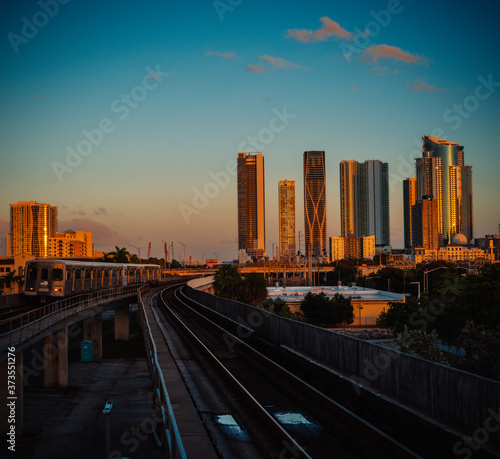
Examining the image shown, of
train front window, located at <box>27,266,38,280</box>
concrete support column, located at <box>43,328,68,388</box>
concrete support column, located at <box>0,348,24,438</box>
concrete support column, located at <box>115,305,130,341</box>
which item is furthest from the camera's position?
concrete support column, located at <box>115,305,130,341</box>

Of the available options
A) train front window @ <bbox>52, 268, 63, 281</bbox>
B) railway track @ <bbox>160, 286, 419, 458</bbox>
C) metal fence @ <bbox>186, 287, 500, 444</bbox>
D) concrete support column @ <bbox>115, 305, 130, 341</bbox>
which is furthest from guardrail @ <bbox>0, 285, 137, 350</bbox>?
concrete support column @ <bbox>115, 305, 130, 341</bbox>

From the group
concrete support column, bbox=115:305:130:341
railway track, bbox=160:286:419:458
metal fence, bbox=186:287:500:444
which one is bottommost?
concrete support column, bbox=115:305:130:341

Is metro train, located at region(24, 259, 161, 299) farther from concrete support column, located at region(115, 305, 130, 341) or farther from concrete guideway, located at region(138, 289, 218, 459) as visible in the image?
concrete support column, located at region(115, 305, 130, 341)

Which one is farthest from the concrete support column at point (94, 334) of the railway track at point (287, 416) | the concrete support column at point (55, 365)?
the railway track at point (287, 416)

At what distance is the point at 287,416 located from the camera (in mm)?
14484

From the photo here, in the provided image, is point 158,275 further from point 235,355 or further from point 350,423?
point 350,423

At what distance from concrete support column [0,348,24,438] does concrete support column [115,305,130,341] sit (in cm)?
4183

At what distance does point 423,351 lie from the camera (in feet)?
92.3

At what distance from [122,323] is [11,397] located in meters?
45.9

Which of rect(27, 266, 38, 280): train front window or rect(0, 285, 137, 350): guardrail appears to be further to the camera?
rect(27, 266, 38, 280): train front window

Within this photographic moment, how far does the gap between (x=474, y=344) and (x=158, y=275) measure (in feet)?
221

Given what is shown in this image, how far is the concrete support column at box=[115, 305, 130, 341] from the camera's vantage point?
6548 centimetres

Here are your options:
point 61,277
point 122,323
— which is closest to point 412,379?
point 61,277

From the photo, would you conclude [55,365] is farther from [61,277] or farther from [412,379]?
[412,379]
